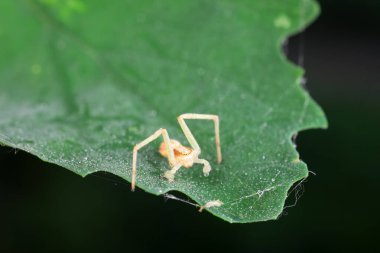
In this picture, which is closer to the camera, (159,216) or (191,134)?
(191,134)

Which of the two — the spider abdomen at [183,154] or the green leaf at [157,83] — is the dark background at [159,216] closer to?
the green leaf at [157,83]

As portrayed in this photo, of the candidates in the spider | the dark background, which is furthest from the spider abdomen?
the dark background

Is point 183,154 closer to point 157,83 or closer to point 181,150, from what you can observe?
point 181,150

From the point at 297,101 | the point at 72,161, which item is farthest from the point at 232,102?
the point at 72,161

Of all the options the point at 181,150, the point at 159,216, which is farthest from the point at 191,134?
the point at 159,216

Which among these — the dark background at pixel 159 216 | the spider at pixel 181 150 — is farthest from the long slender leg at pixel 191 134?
the dark background at pixel 159 216

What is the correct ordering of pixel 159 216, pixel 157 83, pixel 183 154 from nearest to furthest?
1. pixel 183 154
2. pixel 157 83
3. pixel 159 216
